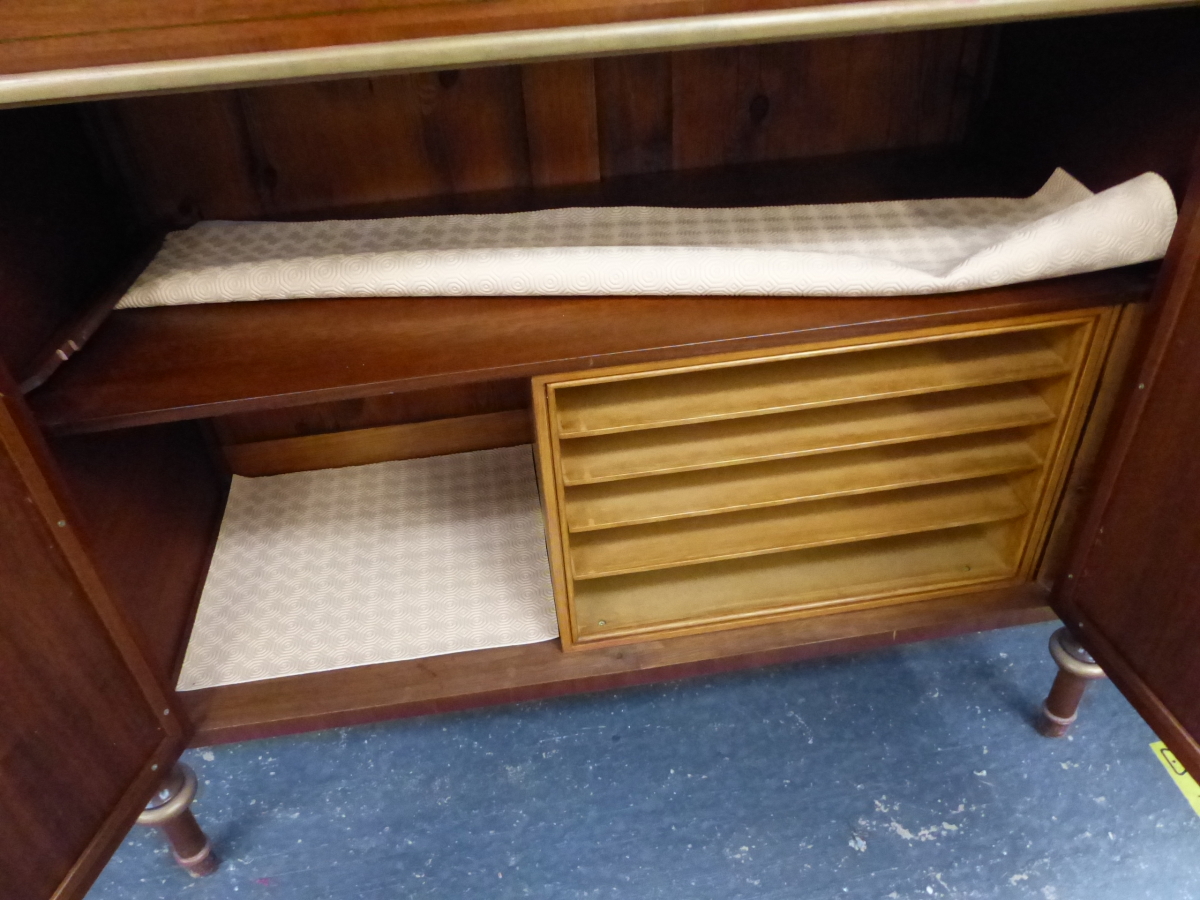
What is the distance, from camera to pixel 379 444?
1296 mm

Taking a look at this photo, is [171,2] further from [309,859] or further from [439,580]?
[309,859]

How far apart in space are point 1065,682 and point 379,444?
96 cm

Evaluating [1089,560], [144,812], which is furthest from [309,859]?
[1089,560]

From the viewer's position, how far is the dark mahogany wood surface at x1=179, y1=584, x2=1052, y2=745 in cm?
96

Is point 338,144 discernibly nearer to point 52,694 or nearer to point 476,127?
point 476,127

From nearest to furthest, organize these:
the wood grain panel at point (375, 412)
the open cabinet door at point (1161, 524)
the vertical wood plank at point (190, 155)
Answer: the open cabinet door at point (1161, 524), the vertical wood plank at point (190, 155), the wood grain panel at point (375, 412)

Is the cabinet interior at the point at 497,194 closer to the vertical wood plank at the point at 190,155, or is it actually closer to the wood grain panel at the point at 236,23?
the vertical wood plank at the point at 190,155

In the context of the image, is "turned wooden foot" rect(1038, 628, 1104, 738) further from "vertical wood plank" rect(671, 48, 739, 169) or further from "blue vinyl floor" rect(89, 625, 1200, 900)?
"vertical wood plank" rect(671, 48, 739, 169)

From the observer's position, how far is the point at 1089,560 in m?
0.92

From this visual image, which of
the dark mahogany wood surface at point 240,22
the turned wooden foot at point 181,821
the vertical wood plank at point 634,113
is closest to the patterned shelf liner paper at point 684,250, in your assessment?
the vertical wood plank at point 634,113

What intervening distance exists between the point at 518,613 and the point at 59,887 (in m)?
0.51

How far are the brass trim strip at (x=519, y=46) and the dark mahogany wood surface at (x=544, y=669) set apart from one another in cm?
63

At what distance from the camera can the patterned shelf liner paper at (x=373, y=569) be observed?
1019mm

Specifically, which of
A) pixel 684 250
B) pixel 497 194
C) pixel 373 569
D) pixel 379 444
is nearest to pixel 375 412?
pixel 379 444
